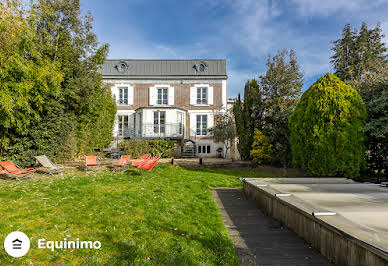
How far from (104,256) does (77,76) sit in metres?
11.1

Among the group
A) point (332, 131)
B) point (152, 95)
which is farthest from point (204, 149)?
point (332, 131)

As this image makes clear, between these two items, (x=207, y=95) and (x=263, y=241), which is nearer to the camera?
(x=263, y=241)

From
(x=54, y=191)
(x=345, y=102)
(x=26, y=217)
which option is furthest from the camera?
(x=345, y=102)

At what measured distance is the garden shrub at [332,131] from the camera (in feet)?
23.3

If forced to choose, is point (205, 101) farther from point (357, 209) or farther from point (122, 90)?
point (357, 209)

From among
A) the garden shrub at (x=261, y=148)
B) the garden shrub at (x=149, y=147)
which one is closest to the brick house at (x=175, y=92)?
the garden shrub at (x=149, y=147)

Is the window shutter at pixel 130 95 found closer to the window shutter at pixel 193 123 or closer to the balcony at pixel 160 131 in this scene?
the balcony at pixel 160 131

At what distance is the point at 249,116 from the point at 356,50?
16.0 meters

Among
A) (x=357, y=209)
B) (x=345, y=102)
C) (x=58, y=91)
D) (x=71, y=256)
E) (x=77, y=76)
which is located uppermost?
(x=77, y=76)

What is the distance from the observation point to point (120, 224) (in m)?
3.41

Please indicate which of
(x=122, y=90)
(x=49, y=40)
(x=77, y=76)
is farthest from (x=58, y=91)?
(x=122, y=90)

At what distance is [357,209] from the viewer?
306 centimetres

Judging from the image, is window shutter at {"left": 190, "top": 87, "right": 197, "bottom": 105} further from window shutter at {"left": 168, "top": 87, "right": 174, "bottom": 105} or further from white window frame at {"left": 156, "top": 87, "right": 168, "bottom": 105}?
white window frame at {"left": 156, "top": 87, "right": 168, "bottom": 105}

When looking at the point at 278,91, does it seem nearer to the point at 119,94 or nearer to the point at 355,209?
the point at 355,209
